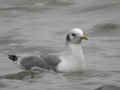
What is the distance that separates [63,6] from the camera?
19.4 m

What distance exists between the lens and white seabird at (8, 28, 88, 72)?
36.5 ft

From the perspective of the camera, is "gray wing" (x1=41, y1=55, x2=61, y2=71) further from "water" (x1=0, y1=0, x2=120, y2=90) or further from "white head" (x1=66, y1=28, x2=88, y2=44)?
"white head" (x1=66, y1=28, x2=88, y2=44)

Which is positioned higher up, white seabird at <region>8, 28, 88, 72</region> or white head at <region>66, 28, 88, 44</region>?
white head at <region>66, 28, 88, 44</region>

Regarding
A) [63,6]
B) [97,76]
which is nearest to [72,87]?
[97,76]

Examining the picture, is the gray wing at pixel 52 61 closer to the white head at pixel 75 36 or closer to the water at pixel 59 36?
the water at pixel 59 36

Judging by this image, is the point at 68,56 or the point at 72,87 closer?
the point at 72,87

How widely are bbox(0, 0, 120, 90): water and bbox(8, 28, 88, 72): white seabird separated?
17cm

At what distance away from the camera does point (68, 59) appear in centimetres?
1127

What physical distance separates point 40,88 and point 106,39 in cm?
508

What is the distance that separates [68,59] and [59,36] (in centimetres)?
391

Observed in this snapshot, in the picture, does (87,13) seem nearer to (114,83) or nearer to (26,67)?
(26,67)

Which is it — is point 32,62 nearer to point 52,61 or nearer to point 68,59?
point 52,61

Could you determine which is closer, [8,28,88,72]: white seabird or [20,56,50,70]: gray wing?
[8,28,88,72]: white seabird

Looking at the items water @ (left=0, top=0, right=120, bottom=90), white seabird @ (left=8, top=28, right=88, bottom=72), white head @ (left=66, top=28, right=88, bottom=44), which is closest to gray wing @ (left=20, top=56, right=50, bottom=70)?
white seabird @ (left=8, top=28, right=88, bottom=72)
